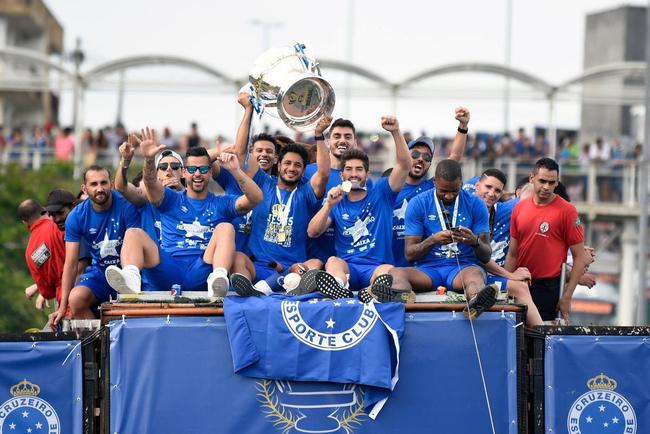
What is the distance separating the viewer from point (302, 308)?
844 centimetres

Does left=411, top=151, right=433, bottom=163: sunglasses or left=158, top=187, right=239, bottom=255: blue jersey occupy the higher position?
left=411, top=151, right=433, bottom=163: sunglasses

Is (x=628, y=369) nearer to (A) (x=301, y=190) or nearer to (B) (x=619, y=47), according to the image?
(A) (x=301, y=190)

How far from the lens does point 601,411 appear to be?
8547 millimetres

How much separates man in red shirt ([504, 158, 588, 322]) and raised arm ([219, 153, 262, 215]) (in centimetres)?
230

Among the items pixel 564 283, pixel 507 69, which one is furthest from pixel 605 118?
pixel 564 283

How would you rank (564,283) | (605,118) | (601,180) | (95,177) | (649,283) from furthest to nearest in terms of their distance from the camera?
(605,118) < (649,283) < (601,180) < (564,283) < (95,177)

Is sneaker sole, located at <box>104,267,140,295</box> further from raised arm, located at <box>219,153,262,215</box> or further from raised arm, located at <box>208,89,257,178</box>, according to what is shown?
raised arm, located at <box>208,89,257,178</box>

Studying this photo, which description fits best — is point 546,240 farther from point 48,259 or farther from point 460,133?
point 48,259

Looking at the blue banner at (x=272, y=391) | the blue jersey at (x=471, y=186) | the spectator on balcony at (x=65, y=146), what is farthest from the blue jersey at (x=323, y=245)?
the spectator on balcony at (x=65, y=146)

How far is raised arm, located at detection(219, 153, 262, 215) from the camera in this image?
9.50m

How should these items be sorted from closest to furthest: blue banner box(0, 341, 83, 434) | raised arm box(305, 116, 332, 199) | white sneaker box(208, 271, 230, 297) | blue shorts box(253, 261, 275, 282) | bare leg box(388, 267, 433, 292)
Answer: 1. blue banner box(0, 341, 83, 434)
2. white sneaker box(208, 271, 230, 297)
3. bare leg box(388, 267, 433, 292)
4. blue shorts box(253, 261, 275, 282)
5. raised arm box(305, 116, 332, 199)

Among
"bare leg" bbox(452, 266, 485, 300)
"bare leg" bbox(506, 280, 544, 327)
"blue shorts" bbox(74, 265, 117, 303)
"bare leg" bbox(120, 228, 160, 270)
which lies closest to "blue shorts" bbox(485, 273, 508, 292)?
"bare leg" bbox(506, 280, 544, 327)

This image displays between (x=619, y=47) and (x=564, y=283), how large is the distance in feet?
142

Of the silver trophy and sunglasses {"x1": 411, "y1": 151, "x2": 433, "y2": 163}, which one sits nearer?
the silver trophy
